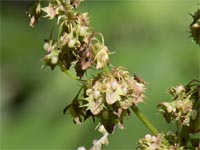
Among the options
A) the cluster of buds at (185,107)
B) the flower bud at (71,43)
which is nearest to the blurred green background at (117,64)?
the cluster of buds at (185,107)

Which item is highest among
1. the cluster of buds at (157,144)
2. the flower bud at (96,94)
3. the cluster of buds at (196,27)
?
the cluster of buds at (196,27)

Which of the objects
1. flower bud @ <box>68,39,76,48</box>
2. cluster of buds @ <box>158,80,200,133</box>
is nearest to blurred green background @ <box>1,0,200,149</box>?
cluster of buds @ <box>158,80,200,133</box>

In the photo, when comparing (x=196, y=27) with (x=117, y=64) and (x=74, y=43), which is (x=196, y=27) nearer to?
(x=74, y=43)

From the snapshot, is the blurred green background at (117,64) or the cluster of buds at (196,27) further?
the blurred green background at (117,64)

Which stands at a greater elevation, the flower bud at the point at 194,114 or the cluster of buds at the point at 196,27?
the cluster of buds at the point at 196,27

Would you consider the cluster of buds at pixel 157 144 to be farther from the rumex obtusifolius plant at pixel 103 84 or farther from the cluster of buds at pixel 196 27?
the cluster of buds at pixel 196 27

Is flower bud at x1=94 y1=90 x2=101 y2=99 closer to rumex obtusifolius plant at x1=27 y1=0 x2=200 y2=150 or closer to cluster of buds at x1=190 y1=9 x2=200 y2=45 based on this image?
rumex obtusifolius plant at x1=27 y1=0 x2=200 y2=150

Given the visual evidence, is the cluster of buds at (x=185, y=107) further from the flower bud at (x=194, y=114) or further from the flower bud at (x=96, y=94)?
the flower bud at (x=96, y=94)

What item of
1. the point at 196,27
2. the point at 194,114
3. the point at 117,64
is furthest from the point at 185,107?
the point at 117,64
